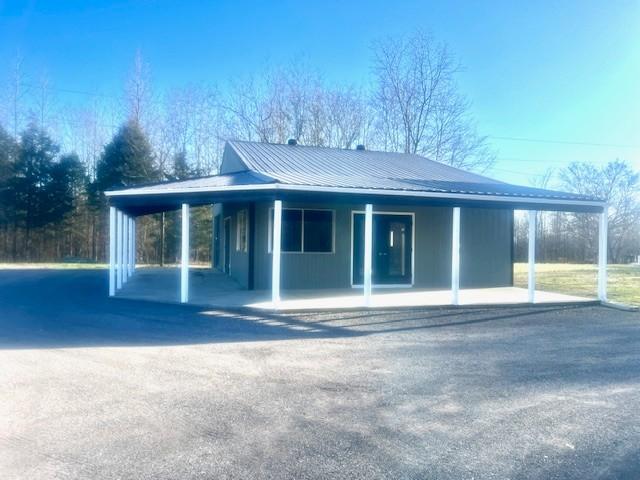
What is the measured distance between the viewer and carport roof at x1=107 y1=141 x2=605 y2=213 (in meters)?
10.5

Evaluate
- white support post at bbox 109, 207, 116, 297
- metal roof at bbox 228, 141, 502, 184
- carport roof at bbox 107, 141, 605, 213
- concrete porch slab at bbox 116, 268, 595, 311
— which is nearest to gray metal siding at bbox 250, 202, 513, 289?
concrete porch slab at bbox 116, 268, 595, 311

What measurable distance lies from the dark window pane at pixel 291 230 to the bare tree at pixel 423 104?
1842cm

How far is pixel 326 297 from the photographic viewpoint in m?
11.9

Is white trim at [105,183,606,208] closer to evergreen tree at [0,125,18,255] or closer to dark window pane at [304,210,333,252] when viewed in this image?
dark window pane at [304,210,333,252]

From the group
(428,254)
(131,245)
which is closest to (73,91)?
(131,245)

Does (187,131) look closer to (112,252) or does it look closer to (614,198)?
(112,252)

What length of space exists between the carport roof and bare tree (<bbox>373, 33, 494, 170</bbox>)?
13407 millimetres

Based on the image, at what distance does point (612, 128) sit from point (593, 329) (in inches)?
895

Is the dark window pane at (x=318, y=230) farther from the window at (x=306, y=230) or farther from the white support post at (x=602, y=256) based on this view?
the white support post at (x=602, y=256)

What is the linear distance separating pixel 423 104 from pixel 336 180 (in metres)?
21.0

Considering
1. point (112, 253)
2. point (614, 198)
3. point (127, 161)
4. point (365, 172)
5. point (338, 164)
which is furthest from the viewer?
point (614, 198)

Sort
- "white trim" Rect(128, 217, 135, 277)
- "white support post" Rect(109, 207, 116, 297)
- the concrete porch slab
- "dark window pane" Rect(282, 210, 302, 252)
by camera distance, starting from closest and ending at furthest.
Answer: the concrete porch slab, "white support post" Rect(109, 207, 116, 297), "dark window pane" Rect(282, 210, 302, 252), "white trim" Rect(128, 217, 135, 277)

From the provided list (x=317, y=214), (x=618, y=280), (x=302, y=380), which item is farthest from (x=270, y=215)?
(x=618, y=280)

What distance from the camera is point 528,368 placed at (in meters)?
6.05
